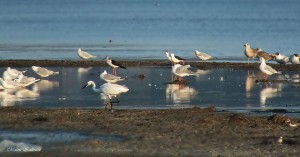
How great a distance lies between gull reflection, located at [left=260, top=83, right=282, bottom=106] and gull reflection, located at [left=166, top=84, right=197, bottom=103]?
1.85 metres

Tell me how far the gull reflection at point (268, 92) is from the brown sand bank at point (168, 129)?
3377mm

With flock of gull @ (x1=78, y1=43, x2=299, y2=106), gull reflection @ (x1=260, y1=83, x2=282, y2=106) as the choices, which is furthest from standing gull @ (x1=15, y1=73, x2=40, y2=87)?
gull reflection @ (x1=260, y1=83, x2=282, y2=106)

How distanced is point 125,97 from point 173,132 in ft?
22.0

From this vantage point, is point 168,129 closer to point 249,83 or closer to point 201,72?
point 249,83

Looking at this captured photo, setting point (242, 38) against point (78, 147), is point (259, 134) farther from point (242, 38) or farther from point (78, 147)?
point (242, 38)

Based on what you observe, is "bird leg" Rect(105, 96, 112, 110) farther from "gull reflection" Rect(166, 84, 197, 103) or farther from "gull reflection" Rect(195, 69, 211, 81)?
"gull reflection" Rect(195, 69, 211, 81)

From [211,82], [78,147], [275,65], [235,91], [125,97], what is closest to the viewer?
[78,147]

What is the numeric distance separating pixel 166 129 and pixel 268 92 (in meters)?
8.04

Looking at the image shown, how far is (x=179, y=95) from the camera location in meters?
22.3

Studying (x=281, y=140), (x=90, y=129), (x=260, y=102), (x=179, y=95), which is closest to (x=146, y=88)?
(x=179, y=95)

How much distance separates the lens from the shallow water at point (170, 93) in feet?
66.6

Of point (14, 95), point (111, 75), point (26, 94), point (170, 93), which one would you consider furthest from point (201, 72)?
point (14, 95)

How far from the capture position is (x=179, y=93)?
22766mm

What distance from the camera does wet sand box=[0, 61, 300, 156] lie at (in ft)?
44.9
